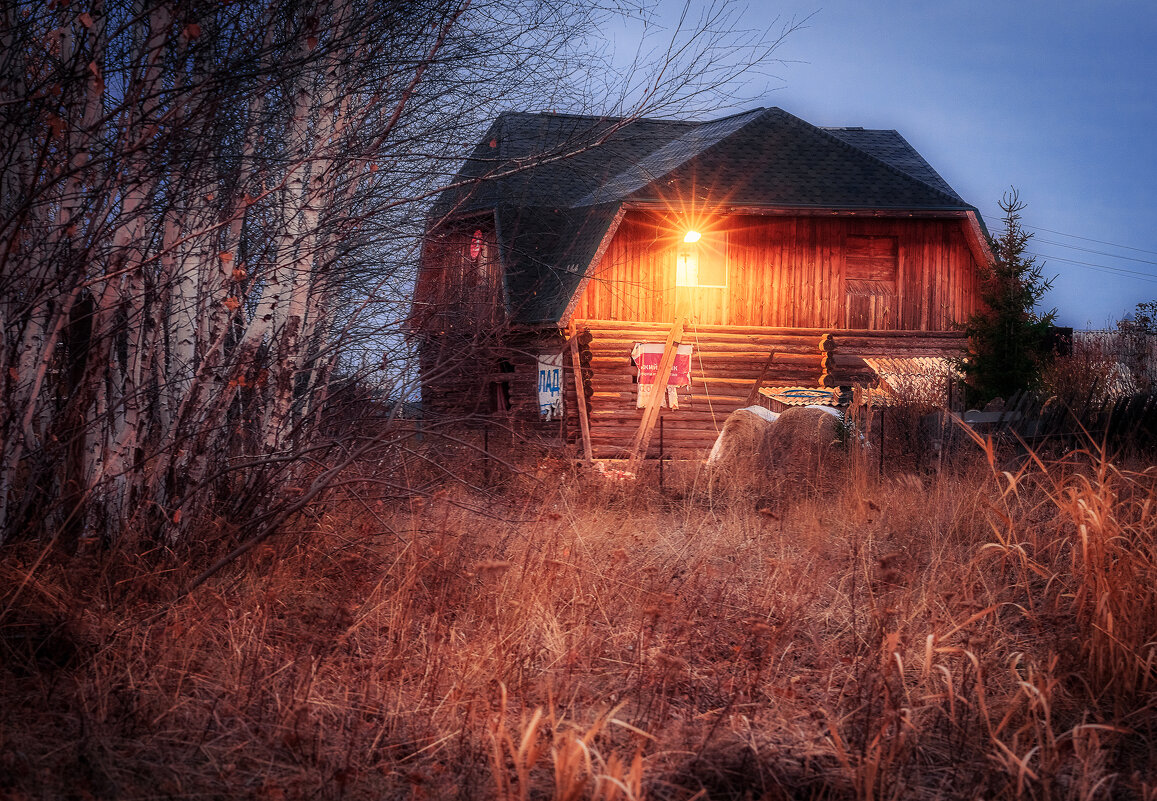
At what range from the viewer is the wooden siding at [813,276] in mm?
18875

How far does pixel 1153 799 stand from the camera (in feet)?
10.3

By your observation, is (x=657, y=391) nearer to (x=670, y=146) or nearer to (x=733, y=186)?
(x=733, y=186)

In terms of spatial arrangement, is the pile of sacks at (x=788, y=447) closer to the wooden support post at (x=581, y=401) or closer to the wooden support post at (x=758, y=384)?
the wooden support post at (x=581, y=401)

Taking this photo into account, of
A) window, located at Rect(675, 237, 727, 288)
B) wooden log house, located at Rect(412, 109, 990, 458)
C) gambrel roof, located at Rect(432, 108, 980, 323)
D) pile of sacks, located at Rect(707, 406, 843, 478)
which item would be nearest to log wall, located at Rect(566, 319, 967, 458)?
wooden log house, located at Rect(412, 109, 990, 458)

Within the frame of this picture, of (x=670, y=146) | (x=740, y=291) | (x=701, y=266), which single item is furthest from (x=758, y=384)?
(x=670, y=146)

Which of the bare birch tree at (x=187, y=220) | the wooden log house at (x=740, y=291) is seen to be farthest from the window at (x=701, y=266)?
the bare birch tree at (x=187, y=220)

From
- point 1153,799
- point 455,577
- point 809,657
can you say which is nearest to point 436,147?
point 455,577

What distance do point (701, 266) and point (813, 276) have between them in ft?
7.16

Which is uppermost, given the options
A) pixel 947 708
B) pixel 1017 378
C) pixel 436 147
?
pixel 436 147

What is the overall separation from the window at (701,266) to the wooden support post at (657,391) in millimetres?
918

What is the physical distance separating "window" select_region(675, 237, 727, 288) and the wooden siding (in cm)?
10

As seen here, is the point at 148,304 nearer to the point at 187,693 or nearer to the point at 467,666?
the point at 187,693

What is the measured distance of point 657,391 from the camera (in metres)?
18.2

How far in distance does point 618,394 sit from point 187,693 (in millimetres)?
15158
